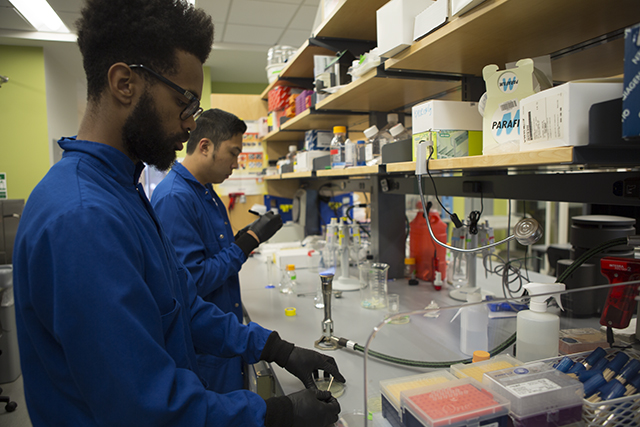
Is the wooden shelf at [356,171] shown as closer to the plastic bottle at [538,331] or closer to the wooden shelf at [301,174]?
the wooden shelf at [301,174]

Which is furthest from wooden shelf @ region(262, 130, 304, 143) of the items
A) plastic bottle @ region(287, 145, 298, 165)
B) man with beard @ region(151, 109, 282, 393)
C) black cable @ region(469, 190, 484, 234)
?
black cable @ region(469, 190, 484, 234)

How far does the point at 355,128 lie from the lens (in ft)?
9.86

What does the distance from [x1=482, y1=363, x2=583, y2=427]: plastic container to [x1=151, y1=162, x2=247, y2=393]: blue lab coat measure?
114 cm

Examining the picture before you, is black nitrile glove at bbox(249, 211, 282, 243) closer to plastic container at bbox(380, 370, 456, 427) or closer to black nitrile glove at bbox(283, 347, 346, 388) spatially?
black nitrile glove at bbox(283, 347, 346, 388)

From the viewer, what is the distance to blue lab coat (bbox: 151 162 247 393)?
154cm

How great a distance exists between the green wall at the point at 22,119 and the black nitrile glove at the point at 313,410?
5.44 meters

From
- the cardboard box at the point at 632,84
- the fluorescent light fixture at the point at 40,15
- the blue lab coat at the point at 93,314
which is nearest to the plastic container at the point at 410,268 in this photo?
the blue lab coat at the point at 93,314

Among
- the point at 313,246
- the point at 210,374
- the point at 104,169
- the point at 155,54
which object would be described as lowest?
the point at 210,374

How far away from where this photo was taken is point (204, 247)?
1626 mm

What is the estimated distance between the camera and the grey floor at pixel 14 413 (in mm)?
2598

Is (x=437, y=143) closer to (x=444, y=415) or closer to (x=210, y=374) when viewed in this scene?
(x=444, y=415)

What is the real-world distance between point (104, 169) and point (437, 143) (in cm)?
91

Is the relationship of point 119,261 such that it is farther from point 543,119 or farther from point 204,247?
point 204,247

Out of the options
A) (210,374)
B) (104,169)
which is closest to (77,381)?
(104,169)
